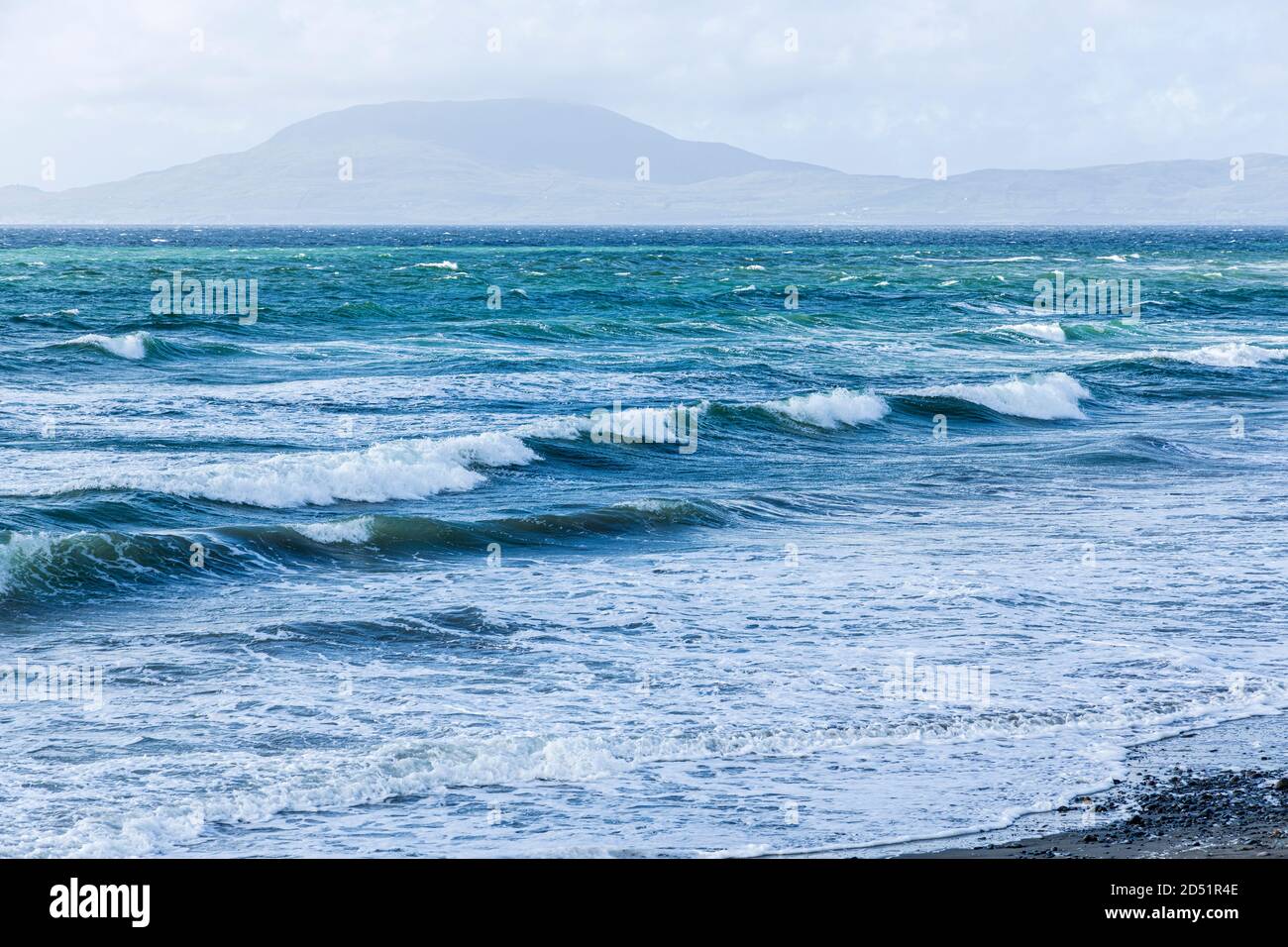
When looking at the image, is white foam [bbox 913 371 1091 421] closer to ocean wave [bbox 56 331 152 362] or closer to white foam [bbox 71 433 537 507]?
white foam [bbox 71 433 537 507]

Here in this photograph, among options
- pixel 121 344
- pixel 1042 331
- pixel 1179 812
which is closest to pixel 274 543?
pixel 1179 812

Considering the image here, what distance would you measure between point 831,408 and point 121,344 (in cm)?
1789

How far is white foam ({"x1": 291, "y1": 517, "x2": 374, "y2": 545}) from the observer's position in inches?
602

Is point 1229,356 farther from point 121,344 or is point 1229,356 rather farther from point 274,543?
point 274,543

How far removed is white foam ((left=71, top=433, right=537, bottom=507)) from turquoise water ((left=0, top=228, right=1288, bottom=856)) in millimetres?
62

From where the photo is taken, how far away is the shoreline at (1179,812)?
7094 millimetres

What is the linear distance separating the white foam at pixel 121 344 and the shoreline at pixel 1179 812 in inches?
1141

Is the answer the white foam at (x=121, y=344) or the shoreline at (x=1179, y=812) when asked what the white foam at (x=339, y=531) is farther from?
the white foam at (x=121, y=344)

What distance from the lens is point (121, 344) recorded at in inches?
1347

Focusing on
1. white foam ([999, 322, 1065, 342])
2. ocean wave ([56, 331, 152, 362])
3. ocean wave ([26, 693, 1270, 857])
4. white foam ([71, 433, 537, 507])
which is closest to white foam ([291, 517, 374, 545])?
white foam ([71, 433, 537, 507])

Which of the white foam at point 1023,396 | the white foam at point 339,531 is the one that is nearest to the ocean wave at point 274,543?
the white foam at point 339,531

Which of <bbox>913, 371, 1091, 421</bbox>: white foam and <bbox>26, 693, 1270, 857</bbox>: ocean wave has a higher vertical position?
<bbox>913, 371, 1091, 421</bbox>: white foam

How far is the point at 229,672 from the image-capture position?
1051 centimetres

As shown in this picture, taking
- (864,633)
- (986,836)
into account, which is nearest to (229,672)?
(864,633)
